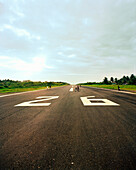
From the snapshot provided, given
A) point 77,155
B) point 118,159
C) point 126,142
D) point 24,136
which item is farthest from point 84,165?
point 24,136

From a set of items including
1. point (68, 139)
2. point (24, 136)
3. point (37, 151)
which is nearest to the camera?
point (37, 151)

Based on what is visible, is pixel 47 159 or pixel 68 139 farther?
pixel 68 139

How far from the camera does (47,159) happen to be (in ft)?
4.73

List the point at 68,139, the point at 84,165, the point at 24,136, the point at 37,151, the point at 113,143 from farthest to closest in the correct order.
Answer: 1. the point at 24,136
2. the point at 68,139
3. the point at 113,143
4. the point at 37,151
5. the point at 84,165

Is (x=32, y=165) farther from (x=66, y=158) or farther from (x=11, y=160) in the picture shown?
(x=66, y=158)

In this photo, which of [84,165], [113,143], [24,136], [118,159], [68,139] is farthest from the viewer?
[24,136]

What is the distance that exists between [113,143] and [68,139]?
1.04 metres

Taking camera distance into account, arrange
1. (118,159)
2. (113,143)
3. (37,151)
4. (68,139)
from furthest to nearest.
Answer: (68,139) < (113,143) < (37,151) < (118,159)

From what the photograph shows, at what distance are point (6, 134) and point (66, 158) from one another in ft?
6.24

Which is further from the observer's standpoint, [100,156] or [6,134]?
[6,134]

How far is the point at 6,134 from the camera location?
7.43 ft

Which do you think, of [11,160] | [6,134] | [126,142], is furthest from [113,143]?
[6,134]

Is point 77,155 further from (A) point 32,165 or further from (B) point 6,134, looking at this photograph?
(B) point 6,134

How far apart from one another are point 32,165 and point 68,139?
0.89 meters
